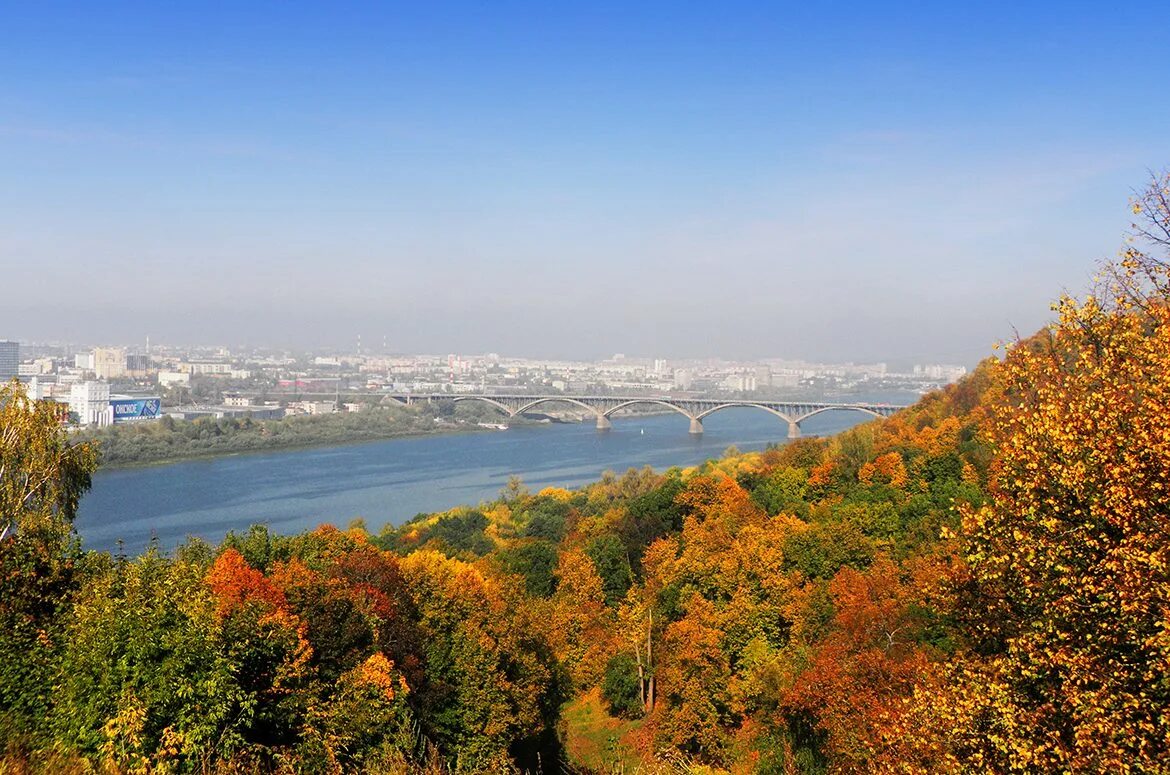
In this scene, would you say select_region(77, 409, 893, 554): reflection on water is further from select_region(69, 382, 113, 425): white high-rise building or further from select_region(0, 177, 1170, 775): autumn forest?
select_region(69, 382, 113, 425): white high-rise building

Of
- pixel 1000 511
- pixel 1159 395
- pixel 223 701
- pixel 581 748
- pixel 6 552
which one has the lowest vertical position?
pixel 581 748

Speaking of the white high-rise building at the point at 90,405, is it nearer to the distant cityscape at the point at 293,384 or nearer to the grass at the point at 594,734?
the distant cityscape at the point at 293,384

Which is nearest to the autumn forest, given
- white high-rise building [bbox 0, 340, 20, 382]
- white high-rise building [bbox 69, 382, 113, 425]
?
white high-rise building [bbox 69, 382, 113, 425]

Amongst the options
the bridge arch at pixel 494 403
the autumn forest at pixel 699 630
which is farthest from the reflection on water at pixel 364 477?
the autumn forest at pixel 699 630

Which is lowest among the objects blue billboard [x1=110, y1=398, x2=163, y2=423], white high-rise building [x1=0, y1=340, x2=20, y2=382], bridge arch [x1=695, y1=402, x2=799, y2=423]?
bridge arch [x1=695, y1=402, x2=799, y2=423]

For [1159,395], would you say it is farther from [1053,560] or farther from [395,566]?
[395,566]

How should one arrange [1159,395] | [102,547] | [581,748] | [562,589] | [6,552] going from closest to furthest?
[1159,395], [6,552], [581,748], [562,589], [102,547]

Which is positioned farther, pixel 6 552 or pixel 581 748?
pixel 581 748

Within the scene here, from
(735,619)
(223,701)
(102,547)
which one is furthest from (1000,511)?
(102,547)
